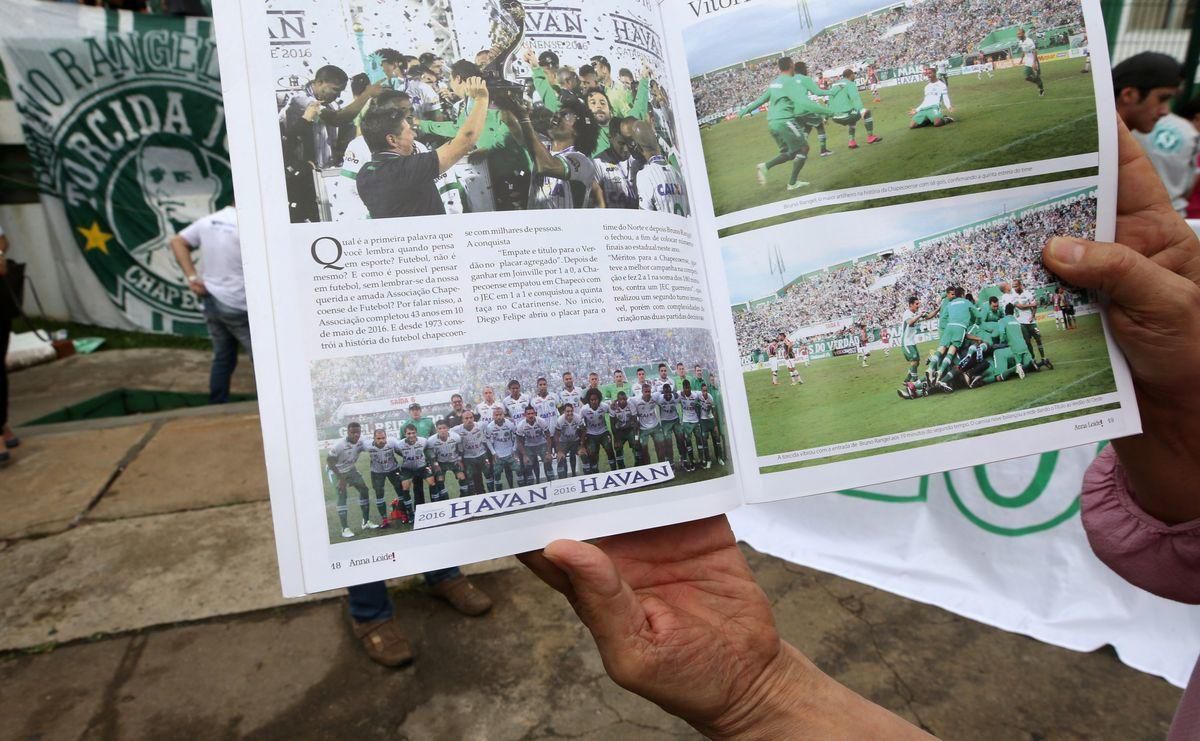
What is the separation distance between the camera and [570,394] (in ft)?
2.76

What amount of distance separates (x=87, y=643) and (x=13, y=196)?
6.64 meters

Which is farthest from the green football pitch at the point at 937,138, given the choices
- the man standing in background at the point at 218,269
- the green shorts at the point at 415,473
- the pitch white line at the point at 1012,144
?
the man standing in background at the point at 218,269

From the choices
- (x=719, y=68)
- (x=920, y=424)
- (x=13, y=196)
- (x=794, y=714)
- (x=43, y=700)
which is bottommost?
(x=43, y=700)

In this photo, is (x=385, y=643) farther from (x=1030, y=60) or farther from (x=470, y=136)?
(x=1030, y=60)

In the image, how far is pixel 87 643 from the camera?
2.43 metres

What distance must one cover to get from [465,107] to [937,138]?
2.25 feet

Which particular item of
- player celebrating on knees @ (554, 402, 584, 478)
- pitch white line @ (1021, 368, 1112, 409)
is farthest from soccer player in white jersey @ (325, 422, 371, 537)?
pitch white line @ (1021, 368, 1112, 409)

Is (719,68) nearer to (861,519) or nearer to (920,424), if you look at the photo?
(920,424)

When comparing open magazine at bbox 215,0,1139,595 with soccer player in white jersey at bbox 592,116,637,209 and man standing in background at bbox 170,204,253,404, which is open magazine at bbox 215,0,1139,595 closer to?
soccer player in white jersey at bbox 592,116,637,209

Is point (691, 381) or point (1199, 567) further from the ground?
point (691, 381)

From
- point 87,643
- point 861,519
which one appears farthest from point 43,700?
point 861,519

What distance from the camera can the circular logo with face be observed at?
6.48m

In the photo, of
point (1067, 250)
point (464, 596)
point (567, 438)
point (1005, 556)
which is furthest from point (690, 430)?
point (1005, 556)

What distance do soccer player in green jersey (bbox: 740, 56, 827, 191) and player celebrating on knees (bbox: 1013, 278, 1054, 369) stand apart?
1.20 feet
